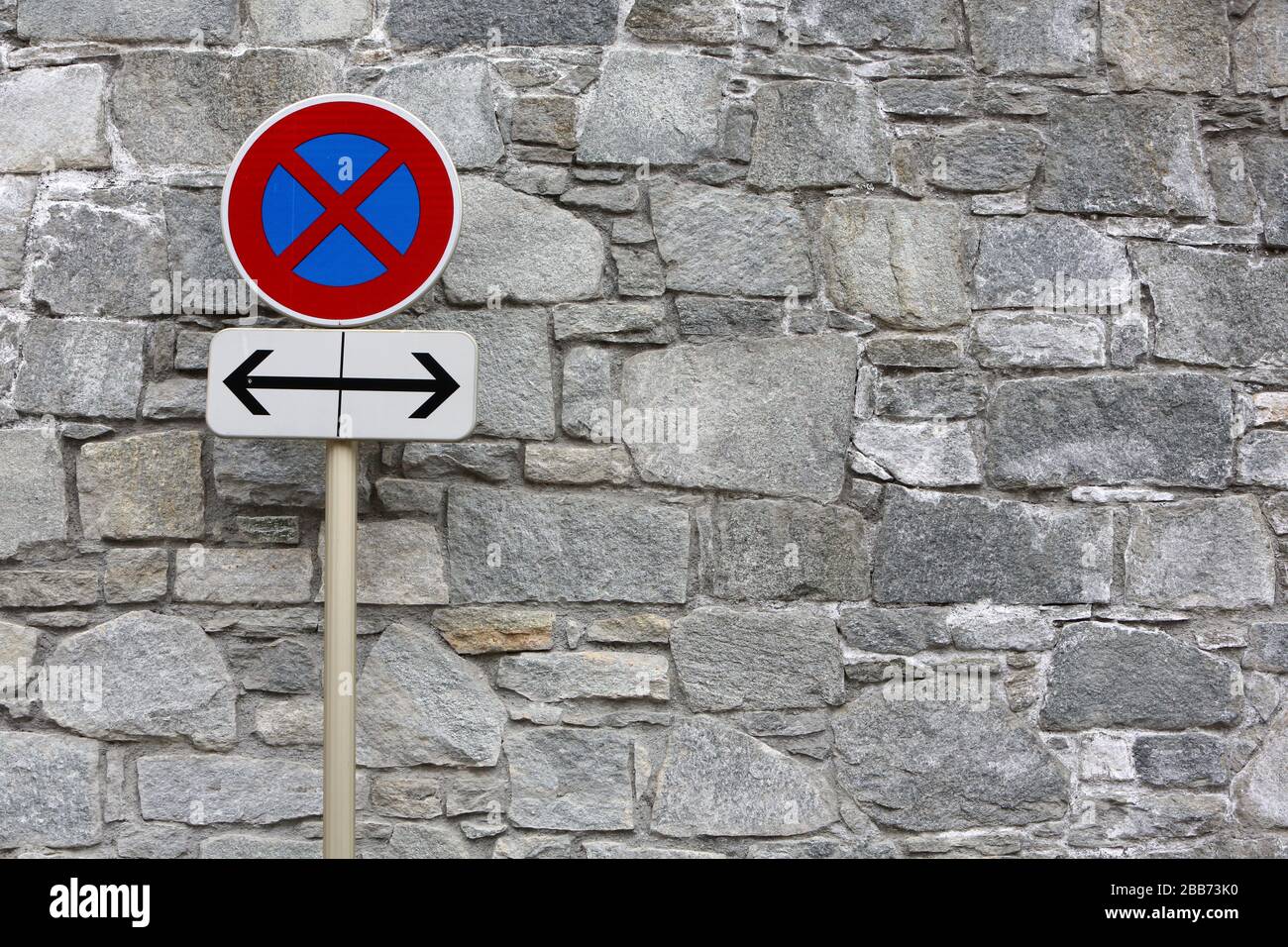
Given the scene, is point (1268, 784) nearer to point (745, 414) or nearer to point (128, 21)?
point (745, 414)

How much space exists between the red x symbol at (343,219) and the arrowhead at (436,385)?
8.6 inches

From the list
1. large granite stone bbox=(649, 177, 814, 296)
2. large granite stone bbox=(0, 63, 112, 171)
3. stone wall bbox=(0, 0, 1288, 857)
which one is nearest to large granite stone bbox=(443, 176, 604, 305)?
stone wall bbox=(0, 0, 1288, 857)

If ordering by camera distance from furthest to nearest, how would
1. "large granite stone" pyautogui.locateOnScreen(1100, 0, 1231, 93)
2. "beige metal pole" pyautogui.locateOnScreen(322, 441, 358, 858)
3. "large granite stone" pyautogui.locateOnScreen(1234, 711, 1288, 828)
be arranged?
1. "large granite stone" pyautogui.locateOnScreen(1100, 0, 1231, 93)
2. "large granite stone" pyautogui.locateOnScreen(1234, 711, 1288, 828)
3. "beige metal pole" pyautogui.locateOnScreen(322, 441, 358, 858)

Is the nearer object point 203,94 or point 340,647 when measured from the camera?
point 340,647

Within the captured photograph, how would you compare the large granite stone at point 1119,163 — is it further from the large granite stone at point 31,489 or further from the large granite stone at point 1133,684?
the large granite stone at point 31,489

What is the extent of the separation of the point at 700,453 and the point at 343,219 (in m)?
1.02

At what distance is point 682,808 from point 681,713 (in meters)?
0.23

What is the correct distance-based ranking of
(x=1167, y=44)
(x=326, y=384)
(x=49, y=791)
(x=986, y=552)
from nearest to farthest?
(x=326, y=384) → (x=49, y=791) → (x=986, y=552) → (x=1167, y=44)

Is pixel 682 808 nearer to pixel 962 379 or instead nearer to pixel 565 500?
pixel 565 500

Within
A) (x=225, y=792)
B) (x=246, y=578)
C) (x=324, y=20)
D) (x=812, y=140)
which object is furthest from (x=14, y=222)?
(x=812, y=140)

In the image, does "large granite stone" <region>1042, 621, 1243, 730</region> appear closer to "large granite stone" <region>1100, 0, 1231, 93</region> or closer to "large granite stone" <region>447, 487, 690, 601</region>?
"large granite stone" <region>447, 487, 690, 601</region>

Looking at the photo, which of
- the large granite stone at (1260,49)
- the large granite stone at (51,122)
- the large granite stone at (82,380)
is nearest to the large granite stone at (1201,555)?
the large granite stone at (1260,49)

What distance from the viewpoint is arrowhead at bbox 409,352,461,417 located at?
2.08m

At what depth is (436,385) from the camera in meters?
2.08
